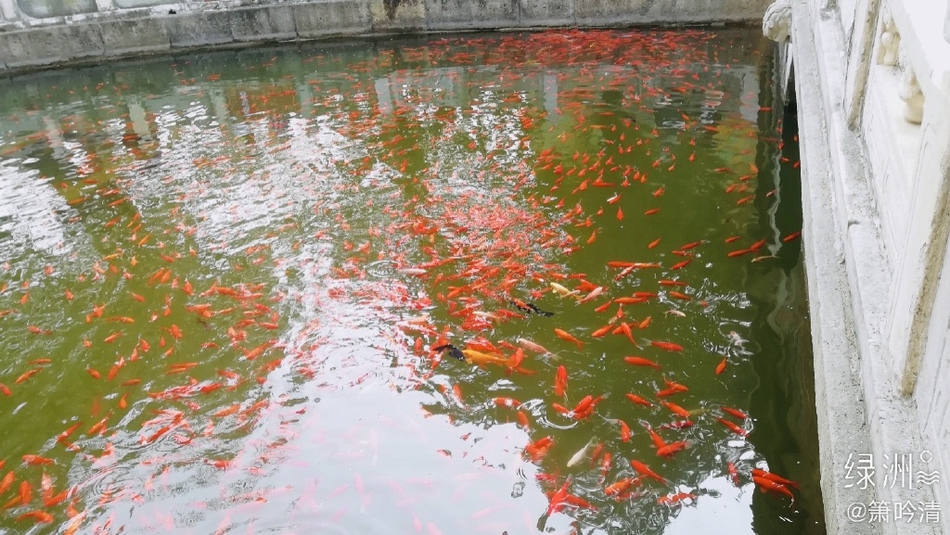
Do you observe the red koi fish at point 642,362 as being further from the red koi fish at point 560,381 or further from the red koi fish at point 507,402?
the red koi fish at point 507,402

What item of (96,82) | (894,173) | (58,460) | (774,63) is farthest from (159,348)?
(96,82)

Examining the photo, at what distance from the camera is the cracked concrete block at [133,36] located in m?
14.5

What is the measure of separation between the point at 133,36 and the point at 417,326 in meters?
13.5

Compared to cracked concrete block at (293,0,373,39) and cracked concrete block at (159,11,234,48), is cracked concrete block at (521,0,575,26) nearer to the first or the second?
cracked concrete block at (293,0,373,39)

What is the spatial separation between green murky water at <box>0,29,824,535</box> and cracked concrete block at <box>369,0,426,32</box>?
20.7 feet

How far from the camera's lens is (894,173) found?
237 cm

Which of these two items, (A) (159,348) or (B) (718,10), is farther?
(B) (718,10)

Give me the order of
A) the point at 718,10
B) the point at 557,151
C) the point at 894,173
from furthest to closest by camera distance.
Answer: the point at 718,10, the point at 557,151, the point at 894,173

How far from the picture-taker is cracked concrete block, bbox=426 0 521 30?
13.7 metres

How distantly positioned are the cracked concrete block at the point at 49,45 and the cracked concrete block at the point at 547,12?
9.11 meters

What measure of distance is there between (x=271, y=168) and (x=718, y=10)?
8990mm

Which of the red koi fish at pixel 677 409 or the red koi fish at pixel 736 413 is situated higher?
the red koi fish at pixel 677 409

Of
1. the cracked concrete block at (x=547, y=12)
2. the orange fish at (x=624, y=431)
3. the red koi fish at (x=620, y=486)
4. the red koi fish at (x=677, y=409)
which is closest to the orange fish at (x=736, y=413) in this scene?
the red koi fish at (x=677, y=409)

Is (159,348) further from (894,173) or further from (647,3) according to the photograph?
(647,3)
